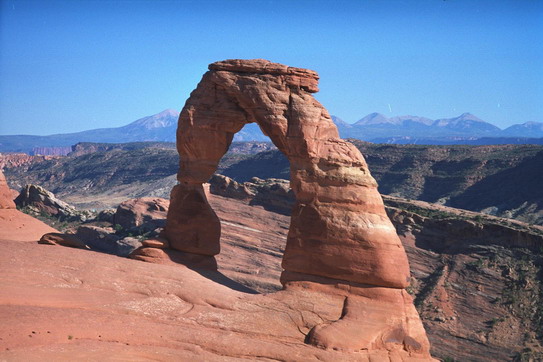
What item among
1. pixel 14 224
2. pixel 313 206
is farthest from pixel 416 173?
pixel 313 206

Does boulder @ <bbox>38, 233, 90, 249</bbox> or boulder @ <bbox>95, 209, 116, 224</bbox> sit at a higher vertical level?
boulder @ <bbox>38, 233, 90, 249</bbox>

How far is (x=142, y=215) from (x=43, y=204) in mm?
12305

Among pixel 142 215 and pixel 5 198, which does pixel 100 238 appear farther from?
pixel 5 198

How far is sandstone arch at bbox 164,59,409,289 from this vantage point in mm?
18062

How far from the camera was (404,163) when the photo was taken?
293ft

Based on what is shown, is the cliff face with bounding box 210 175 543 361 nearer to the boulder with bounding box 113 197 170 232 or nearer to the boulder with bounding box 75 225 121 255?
the boulder with bounding box 113 197 170 232

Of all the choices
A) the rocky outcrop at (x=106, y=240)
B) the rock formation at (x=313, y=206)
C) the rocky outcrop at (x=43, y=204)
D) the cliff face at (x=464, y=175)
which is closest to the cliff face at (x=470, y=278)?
the rocky outcrop at (x=106, y=240)

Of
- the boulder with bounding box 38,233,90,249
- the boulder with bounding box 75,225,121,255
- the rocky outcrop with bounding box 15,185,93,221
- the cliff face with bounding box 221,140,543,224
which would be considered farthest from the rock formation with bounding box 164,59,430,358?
the cliff face with bounding box 221,140,543,224

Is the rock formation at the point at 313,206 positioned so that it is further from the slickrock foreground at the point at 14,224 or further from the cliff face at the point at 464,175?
the cliff face at the point at 464,175

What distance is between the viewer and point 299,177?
19.2 meters

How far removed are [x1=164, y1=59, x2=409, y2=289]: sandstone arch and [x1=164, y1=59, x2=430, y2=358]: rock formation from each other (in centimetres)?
3

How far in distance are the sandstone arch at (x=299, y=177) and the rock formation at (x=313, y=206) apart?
3 cm

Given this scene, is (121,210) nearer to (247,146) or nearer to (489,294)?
(489,294)

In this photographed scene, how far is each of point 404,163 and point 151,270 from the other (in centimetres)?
7550
